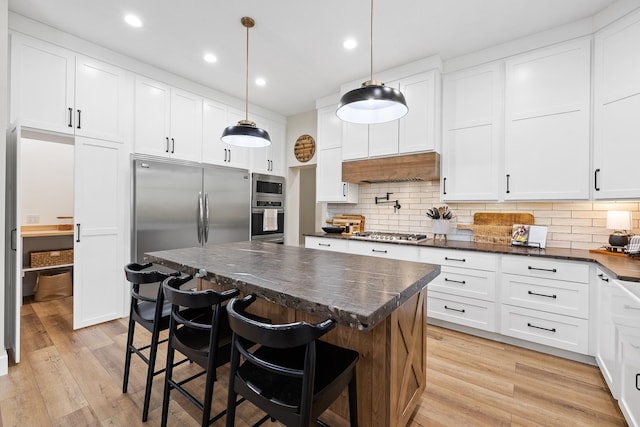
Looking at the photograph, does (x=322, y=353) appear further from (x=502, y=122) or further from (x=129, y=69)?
(x=129, y=69)

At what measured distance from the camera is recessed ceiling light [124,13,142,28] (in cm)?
257

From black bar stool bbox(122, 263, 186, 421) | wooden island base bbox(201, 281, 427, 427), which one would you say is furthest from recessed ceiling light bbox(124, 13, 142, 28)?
wooden island base bbox(201, 281, 427, 427)

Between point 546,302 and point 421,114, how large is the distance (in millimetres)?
2223

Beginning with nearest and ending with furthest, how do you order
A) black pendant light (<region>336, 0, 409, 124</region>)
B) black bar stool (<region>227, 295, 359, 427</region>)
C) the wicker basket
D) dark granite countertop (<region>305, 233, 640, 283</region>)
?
black bar stool (<region>227, 295, 359, 427</region>) < black pendant light (<region>336, 0, 409, 124</region>) < dark granite countertop (<region>305, 233, 640, 283</region>) < the wicker basket

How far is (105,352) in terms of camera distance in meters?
2.50

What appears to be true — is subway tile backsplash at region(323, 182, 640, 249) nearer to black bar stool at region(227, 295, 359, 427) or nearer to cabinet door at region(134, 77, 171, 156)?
cabinet door at region(134, 77, 171, 156)

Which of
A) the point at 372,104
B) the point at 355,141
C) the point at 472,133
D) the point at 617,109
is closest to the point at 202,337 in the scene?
the point at 372,104

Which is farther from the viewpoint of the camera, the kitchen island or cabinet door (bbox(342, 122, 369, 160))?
cabinet door (bbox(342, 122, 369, 160))

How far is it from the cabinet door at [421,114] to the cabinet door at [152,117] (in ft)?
9.50

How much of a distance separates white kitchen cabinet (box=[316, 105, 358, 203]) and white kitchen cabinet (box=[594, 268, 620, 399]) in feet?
8.86

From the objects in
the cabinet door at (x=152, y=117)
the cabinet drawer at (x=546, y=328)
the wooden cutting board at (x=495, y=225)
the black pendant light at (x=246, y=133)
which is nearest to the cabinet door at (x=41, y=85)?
the cabinet door at (x=152, y=117)

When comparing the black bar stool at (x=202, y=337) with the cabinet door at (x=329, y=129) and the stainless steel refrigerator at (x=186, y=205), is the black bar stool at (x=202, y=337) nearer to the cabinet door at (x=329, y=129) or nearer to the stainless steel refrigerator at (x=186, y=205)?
the stainless steel refrigerator at (x=186, y=205)

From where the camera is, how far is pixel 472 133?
10.2 feet

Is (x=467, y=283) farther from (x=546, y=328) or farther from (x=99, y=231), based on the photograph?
(x=99, y=231)
